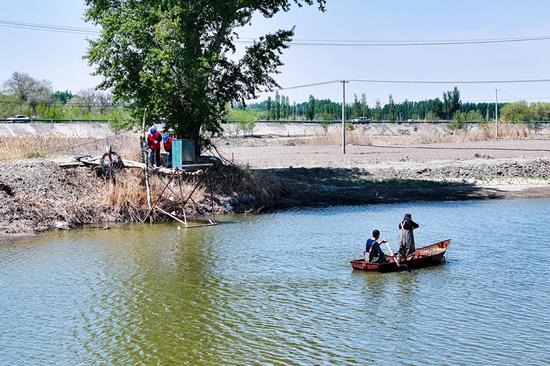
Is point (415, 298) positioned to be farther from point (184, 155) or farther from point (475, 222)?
point (184, 155)

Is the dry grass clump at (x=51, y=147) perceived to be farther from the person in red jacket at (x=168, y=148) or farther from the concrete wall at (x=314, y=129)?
the concrete wall at (x=314, y=129)

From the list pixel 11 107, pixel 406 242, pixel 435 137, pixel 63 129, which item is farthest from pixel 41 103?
pixel 406 242

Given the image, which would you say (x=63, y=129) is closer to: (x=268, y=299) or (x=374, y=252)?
(x=374, y=252)

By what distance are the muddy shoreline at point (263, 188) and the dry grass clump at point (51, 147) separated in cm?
320

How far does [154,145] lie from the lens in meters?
33.1

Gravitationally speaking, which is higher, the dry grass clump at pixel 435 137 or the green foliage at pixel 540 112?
the green foliage at pixel 540 112

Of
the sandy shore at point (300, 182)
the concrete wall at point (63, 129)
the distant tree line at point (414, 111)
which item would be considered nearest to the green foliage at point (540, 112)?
the distant tree line at point (414, 111)

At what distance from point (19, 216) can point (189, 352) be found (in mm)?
17137

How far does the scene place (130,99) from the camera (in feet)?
118

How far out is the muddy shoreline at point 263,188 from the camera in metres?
31.2

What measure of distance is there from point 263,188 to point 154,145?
21.8 feet

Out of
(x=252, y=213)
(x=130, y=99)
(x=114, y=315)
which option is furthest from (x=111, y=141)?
(x=114, y=315)

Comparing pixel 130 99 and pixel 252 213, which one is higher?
pixel 130 99

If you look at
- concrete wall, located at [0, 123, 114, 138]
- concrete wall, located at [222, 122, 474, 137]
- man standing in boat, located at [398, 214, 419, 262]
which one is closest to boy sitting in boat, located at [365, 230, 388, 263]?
man standing in boat, located at [398, 214, 419, 262]
